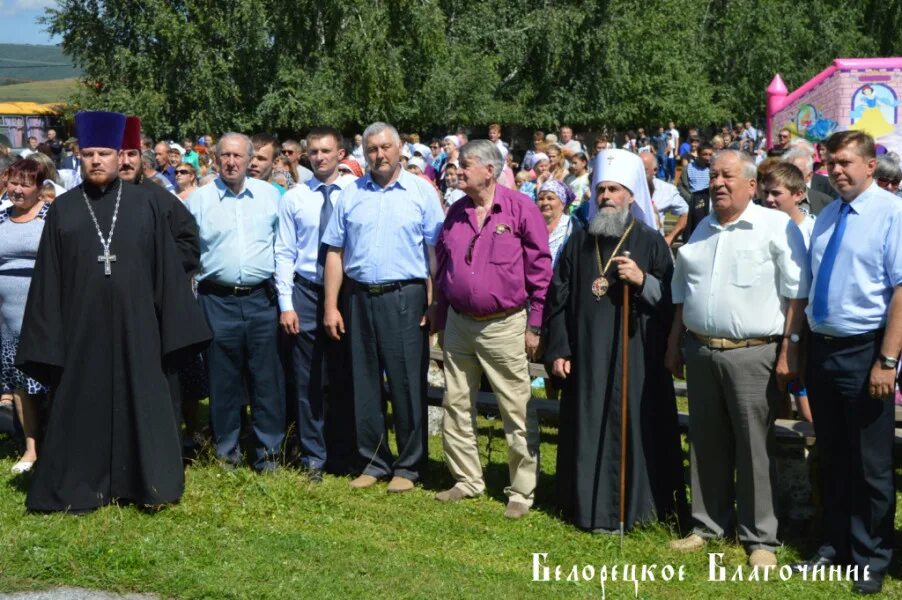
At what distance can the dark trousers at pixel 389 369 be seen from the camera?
7.03 meters

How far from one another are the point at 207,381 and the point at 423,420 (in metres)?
1.55

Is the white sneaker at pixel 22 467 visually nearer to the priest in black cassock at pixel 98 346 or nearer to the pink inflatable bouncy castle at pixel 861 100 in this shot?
the priest in black cassock at pixel 98 346

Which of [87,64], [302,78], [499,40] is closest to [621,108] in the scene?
[499,40]

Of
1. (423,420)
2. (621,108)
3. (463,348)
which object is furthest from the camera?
(621,108)

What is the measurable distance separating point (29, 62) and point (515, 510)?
106836mm

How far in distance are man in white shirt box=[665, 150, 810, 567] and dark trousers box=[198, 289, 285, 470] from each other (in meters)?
2.73

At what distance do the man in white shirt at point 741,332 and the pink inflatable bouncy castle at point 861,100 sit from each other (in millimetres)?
10666

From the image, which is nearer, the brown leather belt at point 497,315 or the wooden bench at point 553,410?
the wooden bench at point 553,410

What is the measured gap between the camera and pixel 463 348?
679 centimetres

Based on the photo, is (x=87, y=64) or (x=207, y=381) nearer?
(x=207, y=381)

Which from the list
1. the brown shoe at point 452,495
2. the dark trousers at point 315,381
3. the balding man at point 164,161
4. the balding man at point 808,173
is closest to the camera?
the brown shoe at point 452,495

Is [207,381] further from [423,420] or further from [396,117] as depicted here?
[396,117]

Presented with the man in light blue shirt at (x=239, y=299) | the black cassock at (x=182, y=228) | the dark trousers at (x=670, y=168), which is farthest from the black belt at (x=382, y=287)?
the dark trousers at (x=670, y=168)

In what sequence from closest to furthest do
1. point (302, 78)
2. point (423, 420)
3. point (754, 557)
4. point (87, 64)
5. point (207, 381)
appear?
point (754, 557) < point (423, 420) < point (207, 381) < point (302, 78) < point (87, 64)
